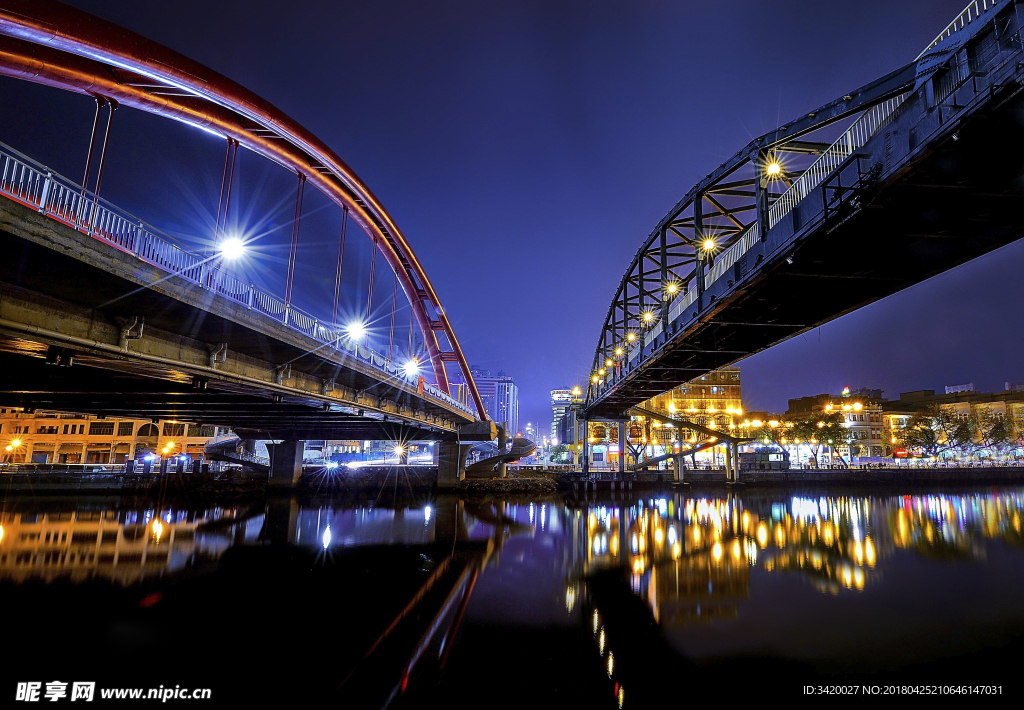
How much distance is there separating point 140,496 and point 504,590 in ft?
139

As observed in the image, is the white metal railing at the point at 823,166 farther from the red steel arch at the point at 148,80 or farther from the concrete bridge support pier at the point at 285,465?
the concrete bridge support pier at the point at 285,465

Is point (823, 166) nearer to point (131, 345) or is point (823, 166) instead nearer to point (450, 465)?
point (131, 345)

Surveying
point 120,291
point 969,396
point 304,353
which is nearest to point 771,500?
point 304,353

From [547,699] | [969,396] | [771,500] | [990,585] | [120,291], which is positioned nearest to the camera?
[547,699]

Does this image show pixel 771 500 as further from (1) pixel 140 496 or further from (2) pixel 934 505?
(1) pixel 140 496

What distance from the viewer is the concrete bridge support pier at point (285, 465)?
153 feet

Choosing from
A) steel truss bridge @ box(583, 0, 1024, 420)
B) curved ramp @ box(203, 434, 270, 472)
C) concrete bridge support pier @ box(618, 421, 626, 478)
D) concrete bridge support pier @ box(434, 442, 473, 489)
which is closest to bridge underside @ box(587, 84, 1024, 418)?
steel truss bridge @ box(583, 0, 1024, 420)

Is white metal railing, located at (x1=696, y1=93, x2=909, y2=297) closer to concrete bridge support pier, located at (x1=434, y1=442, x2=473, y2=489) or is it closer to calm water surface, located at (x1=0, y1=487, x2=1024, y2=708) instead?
calm water surface, located at (x1=0, y1=487, x2=1024, y2=708)

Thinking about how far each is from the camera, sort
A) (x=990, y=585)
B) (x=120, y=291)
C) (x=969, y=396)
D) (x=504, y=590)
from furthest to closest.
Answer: (x=969, y=396) < (x=990, y=585) < (x=504, y=590) < (x=120, y=291)

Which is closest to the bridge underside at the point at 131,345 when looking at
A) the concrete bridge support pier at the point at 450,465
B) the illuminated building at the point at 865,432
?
the concrete bridge support pier at the point at 450,465

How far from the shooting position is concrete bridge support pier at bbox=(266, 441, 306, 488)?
4666 centimetres

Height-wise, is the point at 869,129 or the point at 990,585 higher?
the point at 869,129

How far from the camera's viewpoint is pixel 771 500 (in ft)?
141

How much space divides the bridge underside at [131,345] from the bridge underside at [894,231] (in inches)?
692
